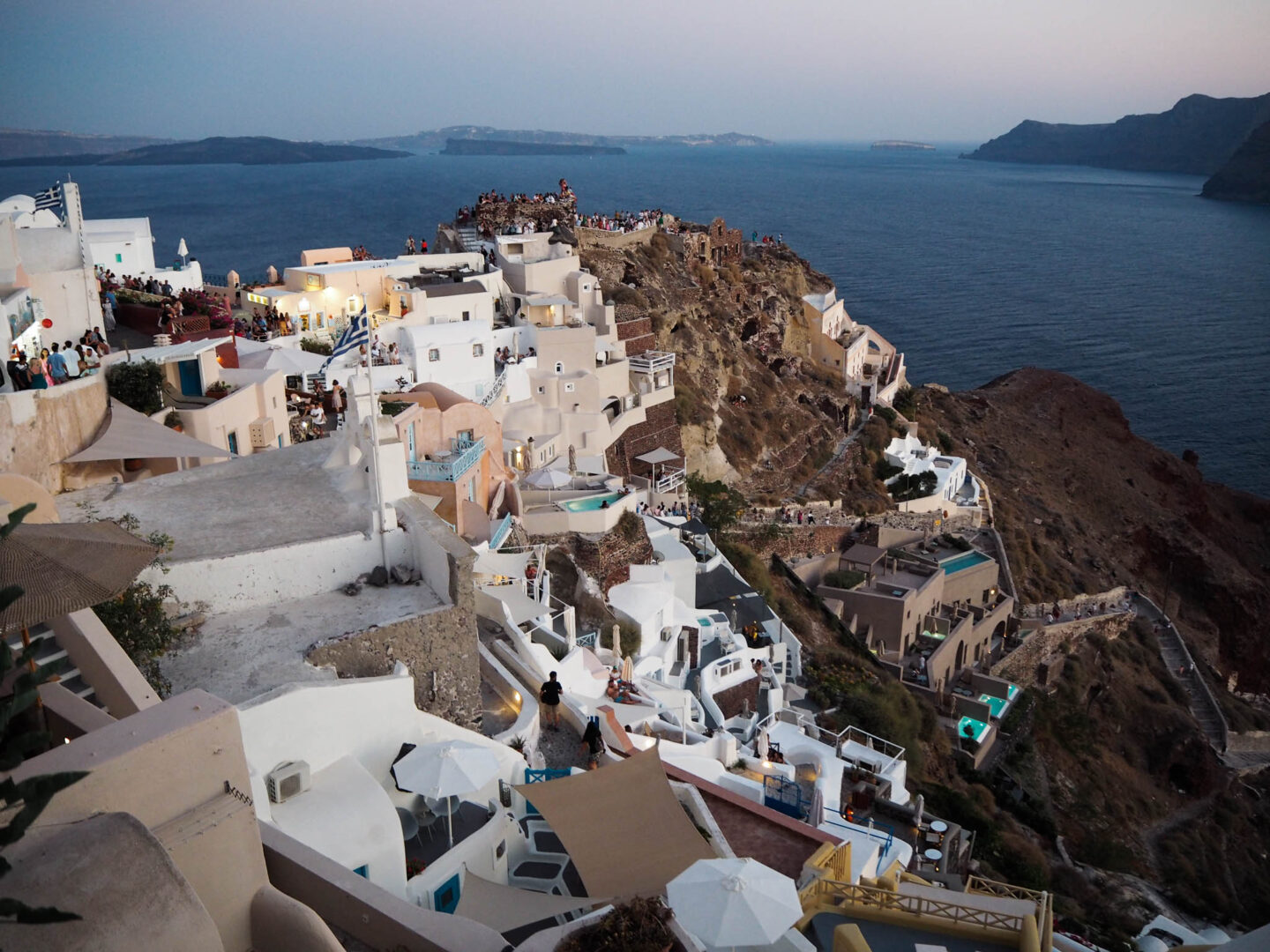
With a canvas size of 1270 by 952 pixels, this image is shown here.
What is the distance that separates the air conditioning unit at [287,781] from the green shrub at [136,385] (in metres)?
9.37

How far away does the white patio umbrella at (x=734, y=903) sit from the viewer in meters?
8.55

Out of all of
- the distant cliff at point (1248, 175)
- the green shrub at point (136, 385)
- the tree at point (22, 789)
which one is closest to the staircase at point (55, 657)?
the tree at point (22, 789)

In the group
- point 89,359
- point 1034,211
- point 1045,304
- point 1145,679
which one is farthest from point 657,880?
point 1034,211

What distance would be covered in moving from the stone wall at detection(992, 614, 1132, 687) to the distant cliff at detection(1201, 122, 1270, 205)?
179 m

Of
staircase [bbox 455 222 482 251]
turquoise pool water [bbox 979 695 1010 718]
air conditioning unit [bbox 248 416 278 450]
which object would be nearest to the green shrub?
air conditioning unit [bbox 248 416 278 450]

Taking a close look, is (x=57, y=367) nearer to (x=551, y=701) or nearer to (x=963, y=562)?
(x=551, y=701)

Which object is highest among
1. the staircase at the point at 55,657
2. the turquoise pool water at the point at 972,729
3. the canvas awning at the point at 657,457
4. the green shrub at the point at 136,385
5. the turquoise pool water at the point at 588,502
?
the green shrub at the point at 136,385

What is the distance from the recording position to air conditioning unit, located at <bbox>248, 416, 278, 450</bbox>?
1986 centimetres

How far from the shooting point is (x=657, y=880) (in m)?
9.64

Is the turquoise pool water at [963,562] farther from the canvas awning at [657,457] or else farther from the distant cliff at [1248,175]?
the distant cliff at [1248,175]

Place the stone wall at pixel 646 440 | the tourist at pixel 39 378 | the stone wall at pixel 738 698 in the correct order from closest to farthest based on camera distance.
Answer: the tourist at pixel 39 378 < the stone wall at pixel 738 698 < the stone wall at pixel 646 440

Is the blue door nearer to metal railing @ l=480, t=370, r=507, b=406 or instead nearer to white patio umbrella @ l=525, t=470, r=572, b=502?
white patio umbrella @ l=525, t=470, r=572, b=502

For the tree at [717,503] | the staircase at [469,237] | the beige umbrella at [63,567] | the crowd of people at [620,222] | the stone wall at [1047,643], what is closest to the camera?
the beige umbrella at [63,567]

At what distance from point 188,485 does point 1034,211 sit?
7151 inches
